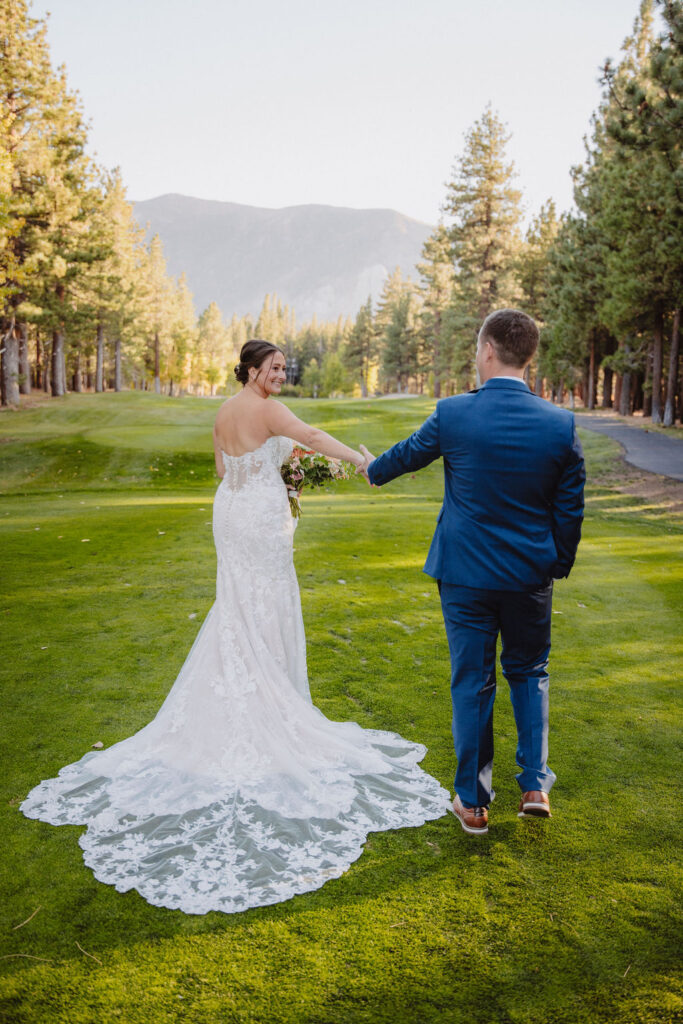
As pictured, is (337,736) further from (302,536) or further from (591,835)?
(302,536)

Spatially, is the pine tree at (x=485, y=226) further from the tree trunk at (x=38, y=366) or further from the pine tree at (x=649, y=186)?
the tree trunk at (x=38, y=366)

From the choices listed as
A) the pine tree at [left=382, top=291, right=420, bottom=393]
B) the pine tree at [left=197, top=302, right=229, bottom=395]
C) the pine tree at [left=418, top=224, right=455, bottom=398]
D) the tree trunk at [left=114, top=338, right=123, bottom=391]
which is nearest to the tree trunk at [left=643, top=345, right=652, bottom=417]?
the pine tree at [left=418, top=224, right=455, bottom=398]

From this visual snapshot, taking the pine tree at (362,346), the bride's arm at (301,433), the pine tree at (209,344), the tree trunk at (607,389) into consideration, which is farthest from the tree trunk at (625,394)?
the pine tree at (209,344)

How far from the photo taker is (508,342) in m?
3.87

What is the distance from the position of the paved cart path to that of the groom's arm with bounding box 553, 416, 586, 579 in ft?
59.1

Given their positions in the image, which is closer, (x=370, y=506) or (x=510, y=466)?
(x=510, y=466)

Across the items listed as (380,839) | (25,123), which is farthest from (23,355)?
(380,839)

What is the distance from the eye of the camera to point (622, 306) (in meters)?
32.1

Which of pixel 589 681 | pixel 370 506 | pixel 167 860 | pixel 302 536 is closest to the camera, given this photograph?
pixel 167 860

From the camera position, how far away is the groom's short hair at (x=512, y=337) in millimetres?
3855

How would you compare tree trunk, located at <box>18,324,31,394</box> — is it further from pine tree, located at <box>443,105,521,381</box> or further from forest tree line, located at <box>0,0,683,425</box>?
pine tree, located at <box>443,105,521,381</box>

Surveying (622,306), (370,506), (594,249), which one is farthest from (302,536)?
(594,249)

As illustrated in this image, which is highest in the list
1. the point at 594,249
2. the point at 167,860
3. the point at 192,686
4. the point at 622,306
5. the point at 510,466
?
the point at 594,249

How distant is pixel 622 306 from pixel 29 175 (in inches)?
1131
